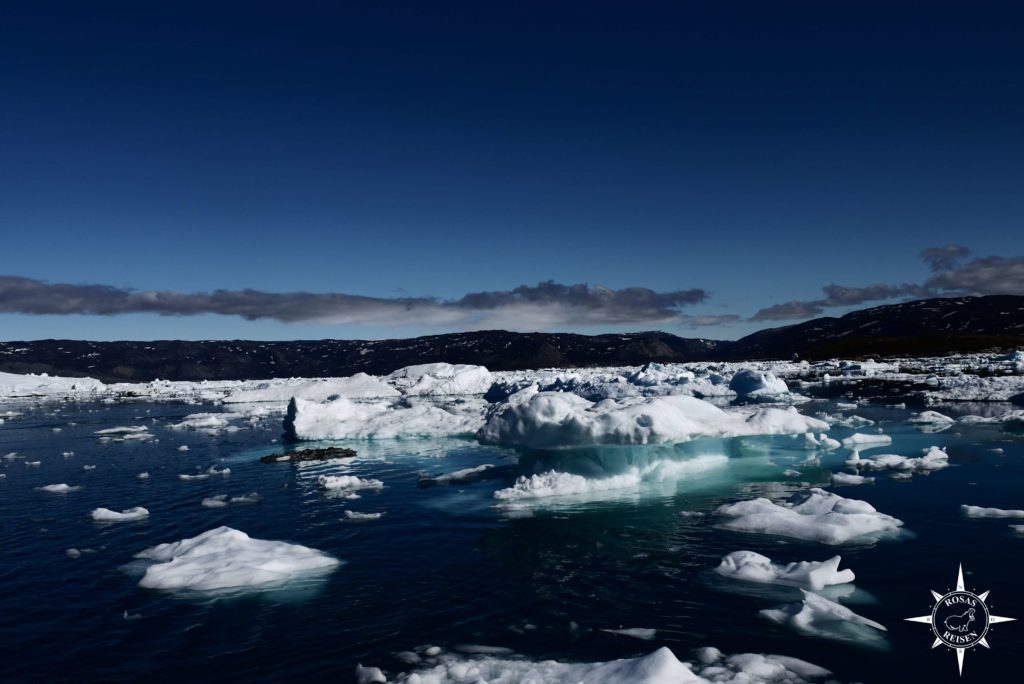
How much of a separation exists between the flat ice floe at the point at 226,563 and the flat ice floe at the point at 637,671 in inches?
235

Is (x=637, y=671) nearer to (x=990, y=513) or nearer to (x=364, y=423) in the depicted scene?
(x=990, y=513)

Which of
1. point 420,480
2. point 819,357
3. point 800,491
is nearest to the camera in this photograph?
point 800,491

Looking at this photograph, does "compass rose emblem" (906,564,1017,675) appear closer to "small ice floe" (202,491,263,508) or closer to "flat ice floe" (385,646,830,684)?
"flat ice floe" (385,646,830,684)

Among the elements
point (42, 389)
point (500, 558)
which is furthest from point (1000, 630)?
point (42, 389)

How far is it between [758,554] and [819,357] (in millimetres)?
135601

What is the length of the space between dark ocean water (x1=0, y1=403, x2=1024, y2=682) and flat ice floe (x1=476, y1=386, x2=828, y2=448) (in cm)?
145

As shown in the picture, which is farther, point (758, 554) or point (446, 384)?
point (446, 384)

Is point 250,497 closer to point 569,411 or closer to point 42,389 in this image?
point 569,411

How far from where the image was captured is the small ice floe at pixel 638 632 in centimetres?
1023

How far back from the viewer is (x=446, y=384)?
303 feet

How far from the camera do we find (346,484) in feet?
80.1

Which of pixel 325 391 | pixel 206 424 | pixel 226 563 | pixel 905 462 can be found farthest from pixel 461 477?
pixel 325 391

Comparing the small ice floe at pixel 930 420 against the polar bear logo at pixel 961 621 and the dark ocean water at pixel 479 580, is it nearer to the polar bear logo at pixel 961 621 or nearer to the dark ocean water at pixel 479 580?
the dark ocean water at pixel 479 580
